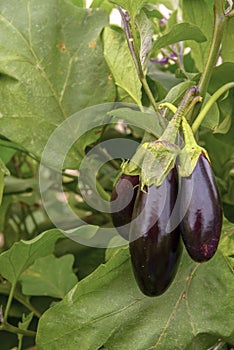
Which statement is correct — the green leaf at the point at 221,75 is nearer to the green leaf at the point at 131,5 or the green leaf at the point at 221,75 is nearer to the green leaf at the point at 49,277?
the green leaf at the point at 131,5

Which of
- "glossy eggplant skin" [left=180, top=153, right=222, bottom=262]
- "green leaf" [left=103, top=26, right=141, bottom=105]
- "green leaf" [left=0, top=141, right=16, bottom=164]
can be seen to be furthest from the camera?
"green leaf" [left=0, top=141, right=16, bottom=164]

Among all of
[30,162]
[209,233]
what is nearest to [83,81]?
[209,233]

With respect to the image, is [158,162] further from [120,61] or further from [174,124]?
[120,61]

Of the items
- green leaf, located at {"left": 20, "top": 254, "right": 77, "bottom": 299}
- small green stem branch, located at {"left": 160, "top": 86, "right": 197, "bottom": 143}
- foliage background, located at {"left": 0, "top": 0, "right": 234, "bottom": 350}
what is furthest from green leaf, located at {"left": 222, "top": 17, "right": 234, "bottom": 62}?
green leaf, located at {"left": 20, "top": 254, "right": 77, "bottom": 299}

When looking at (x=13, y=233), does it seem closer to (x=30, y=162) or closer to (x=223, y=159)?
(x=30, y=162)

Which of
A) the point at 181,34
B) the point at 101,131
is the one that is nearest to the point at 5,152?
the point at 101,131

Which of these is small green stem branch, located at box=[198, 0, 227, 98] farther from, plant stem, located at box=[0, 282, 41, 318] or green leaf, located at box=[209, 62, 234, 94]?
plant stem, located at box=[0, 282, 41, 318]

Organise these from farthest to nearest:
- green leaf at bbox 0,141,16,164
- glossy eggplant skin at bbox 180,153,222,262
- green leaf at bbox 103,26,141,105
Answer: green leaf at bbox 0,141,16,164 → green leaf at bbox 103,26,141,105 → glossy eggplant skin at bbox 180,153,222,262
